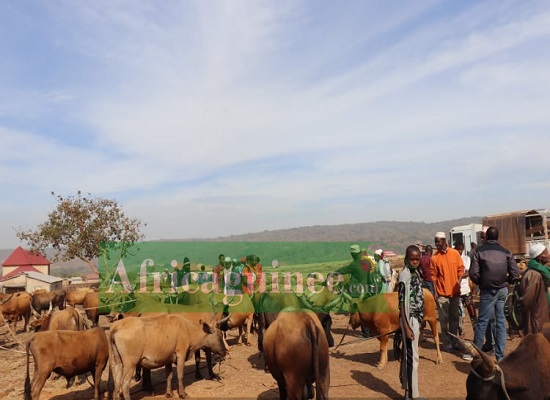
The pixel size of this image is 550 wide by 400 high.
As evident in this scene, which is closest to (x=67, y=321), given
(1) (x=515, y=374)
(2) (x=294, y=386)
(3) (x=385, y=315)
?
(2) (x=294, y=386)

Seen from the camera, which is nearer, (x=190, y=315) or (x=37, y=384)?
(x=37, y=384)

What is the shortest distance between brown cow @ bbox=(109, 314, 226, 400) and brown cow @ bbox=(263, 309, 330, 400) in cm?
296

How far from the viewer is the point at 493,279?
8211mm

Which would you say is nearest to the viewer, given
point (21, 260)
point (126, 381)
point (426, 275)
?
point (126, 381)

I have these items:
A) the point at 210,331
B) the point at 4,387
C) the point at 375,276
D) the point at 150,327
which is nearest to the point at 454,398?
the point at 210,331

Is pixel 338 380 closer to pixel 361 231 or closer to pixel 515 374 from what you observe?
pixel 515 374

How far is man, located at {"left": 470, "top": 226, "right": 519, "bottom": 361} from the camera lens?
8195 mm

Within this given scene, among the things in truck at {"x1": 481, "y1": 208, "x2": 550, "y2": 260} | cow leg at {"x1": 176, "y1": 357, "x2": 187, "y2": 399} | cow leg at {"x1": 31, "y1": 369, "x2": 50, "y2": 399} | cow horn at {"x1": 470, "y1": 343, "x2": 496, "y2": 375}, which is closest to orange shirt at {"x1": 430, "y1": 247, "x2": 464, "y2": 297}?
cow leg at {"x1": 176, "y1": 357, "x2": 187, "y2": 399}

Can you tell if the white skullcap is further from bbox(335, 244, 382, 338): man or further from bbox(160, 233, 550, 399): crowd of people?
bbox(335, 244, 382, 338): man

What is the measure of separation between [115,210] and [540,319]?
31.0 metres

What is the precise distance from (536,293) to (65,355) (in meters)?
8.36

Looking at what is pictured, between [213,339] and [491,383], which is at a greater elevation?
[491,383]

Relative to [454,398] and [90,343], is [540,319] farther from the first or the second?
[90,343]

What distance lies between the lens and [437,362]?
9.73 metres
